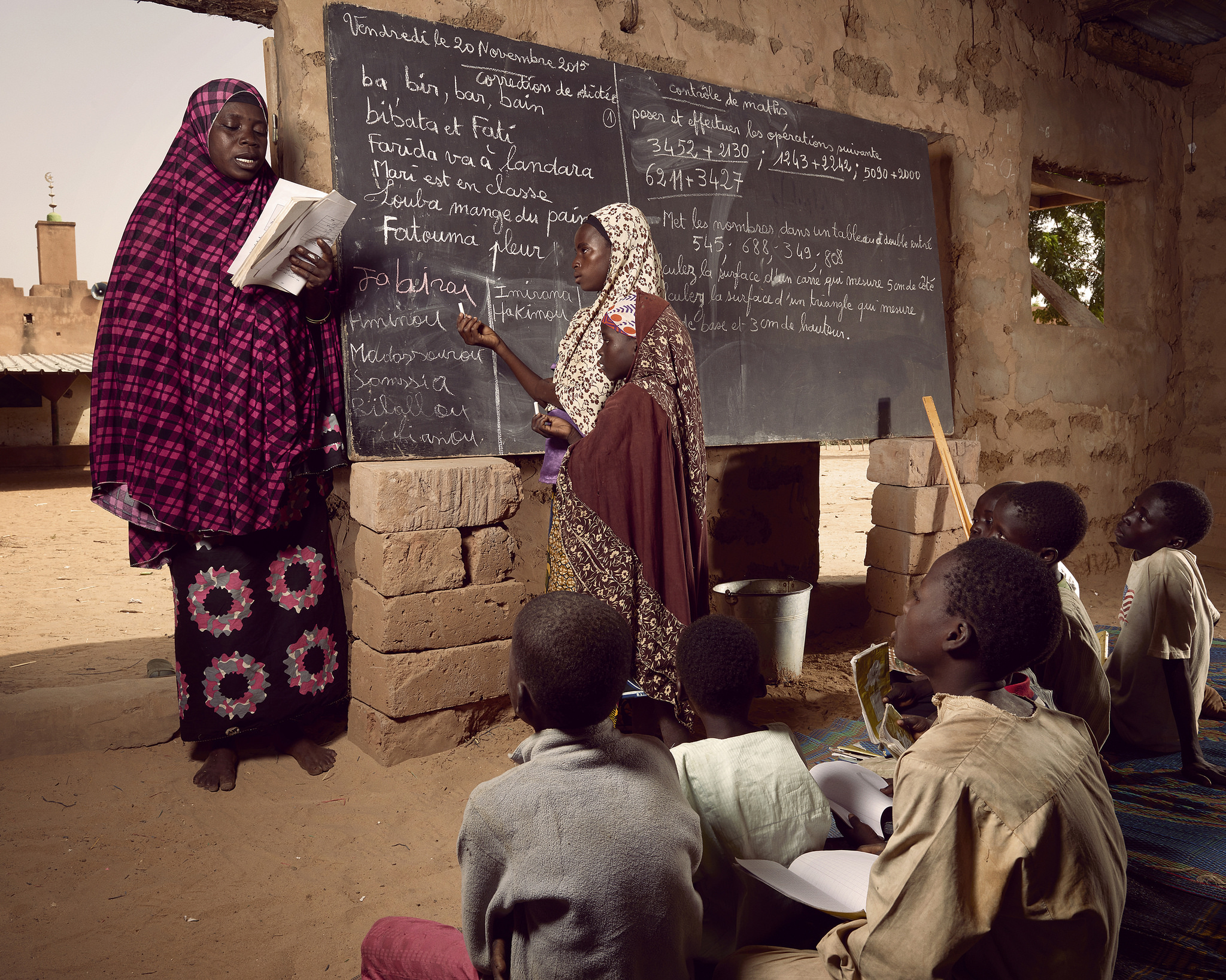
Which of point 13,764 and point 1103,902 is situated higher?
point 1103,902

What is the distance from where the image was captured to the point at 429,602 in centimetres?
310

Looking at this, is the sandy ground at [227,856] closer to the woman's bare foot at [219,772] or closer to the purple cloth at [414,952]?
the woman's bare foot at [219,772]

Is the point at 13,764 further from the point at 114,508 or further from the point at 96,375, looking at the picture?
the point at 96,375

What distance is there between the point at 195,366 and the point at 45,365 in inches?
548

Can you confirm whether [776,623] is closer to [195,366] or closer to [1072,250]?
[195,366]

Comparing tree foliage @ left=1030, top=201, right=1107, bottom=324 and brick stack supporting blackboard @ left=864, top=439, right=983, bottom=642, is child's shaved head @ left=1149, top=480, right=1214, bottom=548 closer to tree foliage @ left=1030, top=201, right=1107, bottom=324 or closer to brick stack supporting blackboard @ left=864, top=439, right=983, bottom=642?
brick stack supporting blackboard @ left=864, top=439, right=983, bottom=642

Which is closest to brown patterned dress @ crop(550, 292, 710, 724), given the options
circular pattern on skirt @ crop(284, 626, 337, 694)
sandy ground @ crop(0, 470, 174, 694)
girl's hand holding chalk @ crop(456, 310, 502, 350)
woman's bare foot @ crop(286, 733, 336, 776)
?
girl's hand holding chalk @ crop(456, 310, 502, 350)

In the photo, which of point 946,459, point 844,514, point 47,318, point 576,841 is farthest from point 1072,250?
point 47,318

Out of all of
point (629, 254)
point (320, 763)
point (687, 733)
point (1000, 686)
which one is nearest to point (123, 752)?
point (320, 763)

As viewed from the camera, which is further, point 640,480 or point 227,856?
point 640,480

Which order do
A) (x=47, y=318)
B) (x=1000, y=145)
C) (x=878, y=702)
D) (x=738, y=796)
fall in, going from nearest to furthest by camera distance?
(x=738, y=796) → (x=878, y=702) → (x=1000, y=145) → (x=47, y=318)

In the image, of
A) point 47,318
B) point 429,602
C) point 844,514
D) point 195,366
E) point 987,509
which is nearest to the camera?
point 195,366

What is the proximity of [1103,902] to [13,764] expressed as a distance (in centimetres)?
341

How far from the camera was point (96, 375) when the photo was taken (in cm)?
273
